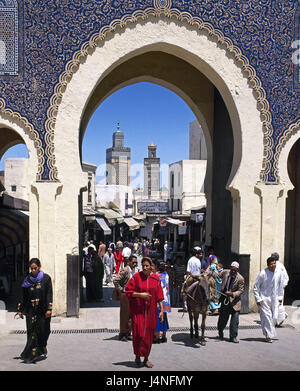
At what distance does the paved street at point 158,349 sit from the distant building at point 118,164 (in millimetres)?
50489

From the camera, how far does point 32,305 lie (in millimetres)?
5152

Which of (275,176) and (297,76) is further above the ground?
(297,76)

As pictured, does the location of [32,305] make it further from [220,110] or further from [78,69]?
[220,110]

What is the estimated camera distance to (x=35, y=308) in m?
5.15

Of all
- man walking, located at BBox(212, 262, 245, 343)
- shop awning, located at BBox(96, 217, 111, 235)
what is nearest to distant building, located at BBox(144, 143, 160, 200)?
shop awning, located at BBox(96, 217, 111, 235)

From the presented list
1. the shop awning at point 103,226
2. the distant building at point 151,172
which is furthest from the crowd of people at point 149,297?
the distant building at point 151,172

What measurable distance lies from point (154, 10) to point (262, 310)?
544 centimetres

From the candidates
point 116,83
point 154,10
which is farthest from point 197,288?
point 116,83

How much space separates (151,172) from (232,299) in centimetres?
4168

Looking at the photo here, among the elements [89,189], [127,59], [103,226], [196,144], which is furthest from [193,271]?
[196,144]

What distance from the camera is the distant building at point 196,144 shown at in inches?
1101

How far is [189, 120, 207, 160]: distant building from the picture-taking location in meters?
28.0
